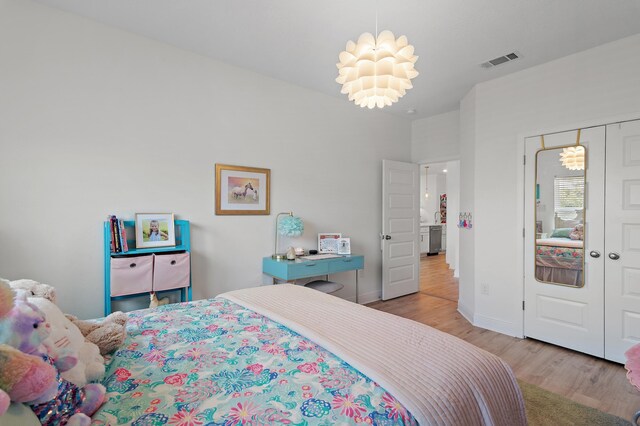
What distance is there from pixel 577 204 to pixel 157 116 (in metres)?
3.86

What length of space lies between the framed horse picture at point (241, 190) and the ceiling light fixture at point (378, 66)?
177 centimetres

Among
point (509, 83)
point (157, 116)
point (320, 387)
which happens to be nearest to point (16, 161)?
point (157, 116)

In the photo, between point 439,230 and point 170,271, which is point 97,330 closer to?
point 170,271

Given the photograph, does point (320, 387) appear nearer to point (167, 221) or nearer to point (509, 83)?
point (167, 221)

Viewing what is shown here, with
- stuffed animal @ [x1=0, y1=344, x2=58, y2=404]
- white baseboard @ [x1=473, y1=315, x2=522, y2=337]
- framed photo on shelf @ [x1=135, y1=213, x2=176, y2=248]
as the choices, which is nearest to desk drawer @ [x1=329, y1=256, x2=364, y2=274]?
white baseboard @ [x1=473, y1=315, x2=522, y2=337]

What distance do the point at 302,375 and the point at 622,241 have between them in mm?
3056

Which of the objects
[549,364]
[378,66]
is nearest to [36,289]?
[378,66]

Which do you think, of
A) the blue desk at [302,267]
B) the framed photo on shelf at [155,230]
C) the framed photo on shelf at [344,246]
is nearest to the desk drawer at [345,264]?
the blue desk at [302,267]

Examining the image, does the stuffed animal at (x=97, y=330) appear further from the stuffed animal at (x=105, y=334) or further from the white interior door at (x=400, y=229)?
the white interior door at (x=400, y=229)

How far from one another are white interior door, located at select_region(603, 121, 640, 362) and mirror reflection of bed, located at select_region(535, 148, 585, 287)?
0.20 meters

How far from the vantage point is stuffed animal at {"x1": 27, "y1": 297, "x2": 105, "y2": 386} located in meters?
0.95

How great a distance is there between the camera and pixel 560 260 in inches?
118

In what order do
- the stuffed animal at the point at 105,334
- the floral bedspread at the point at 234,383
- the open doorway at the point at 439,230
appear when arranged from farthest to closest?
the open doorway at the point at 439,230, the stuffed animal at the point at 105,334, the floral bedspread at the point at 234,383

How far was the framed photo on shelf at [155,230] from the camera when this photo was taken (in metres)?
2.59
